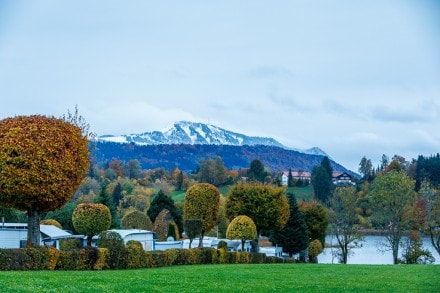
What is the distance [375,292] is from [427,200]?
153ft

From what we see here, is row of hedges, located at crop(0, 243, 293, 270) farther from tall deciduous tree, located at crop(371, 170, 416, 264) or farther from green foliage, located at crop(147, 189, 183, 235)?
green foliage, located at crop(147, 189, 183, 235)

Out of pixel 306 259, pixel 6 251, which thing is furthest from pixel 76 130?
pixel 306 259

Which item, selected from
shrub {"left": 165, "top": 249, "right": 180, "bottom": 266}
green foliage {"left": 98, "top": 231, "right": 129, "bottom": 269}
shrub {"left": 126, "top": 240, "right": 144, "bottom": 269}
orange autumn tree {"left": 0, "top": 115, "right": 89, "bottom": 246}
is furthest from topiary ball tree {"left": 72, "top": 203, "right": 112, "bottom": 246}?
orange autumn tree {"left": 0, "top": 115, "right": 89, "bottom": 246}

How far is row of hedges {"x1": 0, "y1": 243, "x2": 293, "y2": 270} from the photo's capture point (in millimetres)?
22547

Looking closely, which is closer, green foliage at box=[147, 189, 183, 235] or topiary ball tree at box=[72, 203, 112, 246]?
topiary ball tree at box=[72, 203, 112, 246]

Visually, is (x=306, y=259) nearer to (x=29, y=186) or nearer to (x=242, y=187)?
(x=242, y=187)

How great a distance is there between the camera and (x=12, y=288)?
12.4m

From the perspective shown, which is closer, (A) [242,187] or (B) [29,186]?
(B) [29,186]

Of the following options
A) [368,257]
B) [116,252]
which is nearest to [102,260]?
[116,252]

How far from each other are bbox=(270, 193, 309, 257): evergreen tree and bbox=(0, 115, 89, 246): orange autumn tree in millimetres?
36975

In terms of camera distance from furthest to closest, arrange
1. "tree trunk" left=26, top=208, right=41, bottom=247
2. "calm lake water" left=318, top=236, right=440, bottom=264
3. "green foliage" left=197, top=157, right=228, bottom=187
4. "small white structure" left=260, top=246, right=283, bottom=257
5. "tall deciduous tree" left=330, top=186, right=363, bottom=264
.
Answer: "green foliage" left=197, top=157, right=228, bottom=187 → "calm lake water" left=318, top=236, right=440, bottom=264 → "tall deciduous tree" left=330, top=186, right=363, bottom=264 → "small white structure" left=260, top=246, right=283, bottom=257 → "tree trunk" left=26, top=208, right=41, bottom=247

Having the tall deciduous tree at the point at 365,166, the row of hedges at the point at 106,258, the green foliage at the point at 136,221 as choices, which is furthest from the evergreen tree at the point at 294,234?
the tall deciduous tree at the point at 365,166

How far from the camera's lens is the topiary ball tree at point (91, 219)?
142 ft

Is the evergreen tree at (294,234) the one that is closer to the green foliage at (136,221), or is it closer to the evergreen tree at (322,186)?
the green foliage at (136,221)
